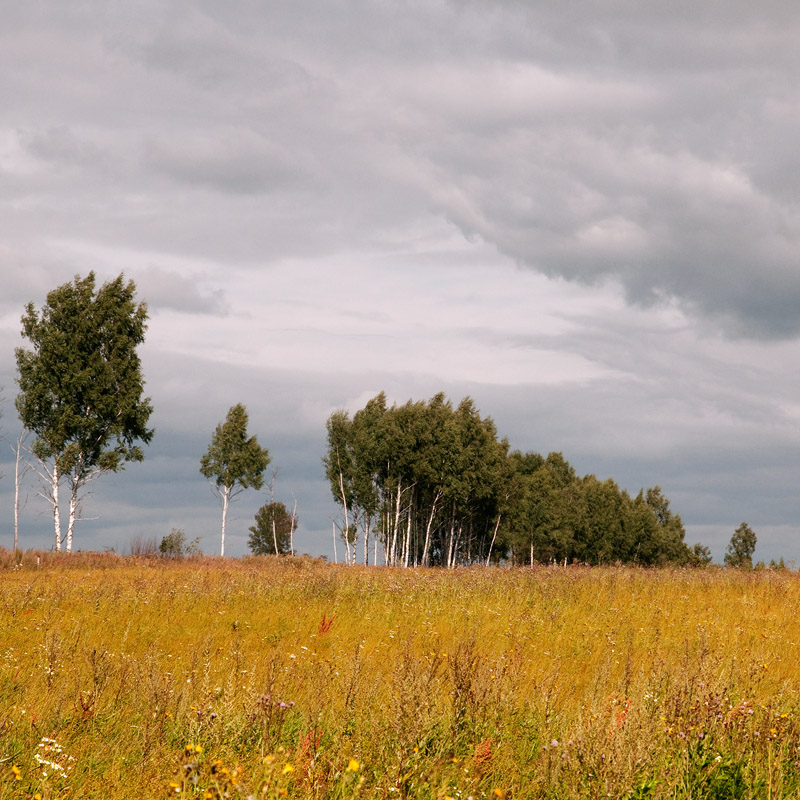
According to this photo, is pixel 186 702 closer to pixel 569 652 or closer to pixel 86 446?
pixel 569 652

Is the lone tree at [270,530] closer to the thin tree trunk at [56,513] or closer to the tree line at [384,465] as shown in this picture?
the tree line at [384,465]

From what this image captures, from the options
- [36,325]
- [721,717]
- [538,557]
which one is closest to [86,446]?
[36,325]

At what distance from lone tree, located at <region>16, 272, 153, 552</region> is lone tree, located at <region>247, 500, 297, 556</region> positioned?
103 feet

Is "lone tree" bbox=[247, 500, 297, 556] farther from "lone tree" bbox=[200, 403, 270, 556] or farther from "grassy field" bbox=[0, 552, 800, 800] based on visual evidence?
"grassy field" bbox=[0, 552, 800, 800]

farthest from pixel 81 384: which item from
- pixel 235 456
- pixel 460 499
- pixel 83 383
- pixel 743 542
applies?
pixel 743 542

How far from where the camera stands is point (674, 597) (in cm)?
1577

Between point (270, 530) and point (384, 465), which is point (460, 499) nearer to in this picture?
point (384, 465)

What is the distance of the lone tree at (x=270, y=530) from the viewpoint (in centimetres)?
6675

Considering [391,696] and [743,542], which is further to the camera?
[743,542]

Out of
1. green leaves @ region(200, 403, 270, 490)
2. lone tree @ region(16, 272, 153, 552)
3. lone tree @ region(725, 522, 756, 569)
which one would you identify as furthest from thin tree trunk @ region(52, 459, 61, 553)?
lone tree @ region(725, 522, 756, 569)

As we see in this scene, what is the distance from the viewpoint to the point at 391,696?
6465 millimetres

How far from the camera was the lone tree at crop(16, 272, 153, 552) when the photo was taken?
33.9 m

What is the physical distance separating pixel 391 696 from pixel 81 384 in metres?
31.8

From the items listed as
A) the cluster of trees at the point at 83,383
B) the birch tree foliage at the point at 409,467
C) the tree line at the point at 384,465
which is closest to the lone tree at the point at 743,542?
the tree line at the point at 384,465
